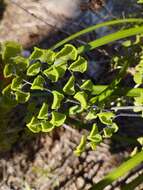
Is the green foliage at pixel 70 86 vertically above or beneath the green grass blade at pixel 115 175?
above

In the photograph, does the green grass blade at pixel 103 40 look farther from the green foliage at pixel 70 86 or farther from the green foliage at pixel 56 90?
the green foliage at pixel 70 86

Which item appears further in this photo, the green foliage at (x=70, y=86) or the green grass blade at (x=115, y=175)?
the green grass blade at (x=115, y=175)

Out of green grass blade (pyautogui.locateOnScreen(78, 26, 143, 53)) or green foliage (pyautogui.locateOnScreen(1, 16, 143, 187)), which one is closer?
green foliage (pyautogui.locateOnScreen(1, 16, 143, 187))

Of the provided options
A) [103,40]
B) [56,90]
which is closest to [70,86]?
[56,90]

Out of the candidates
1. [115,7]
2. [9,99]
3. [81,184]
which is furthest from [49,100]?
[115,7]

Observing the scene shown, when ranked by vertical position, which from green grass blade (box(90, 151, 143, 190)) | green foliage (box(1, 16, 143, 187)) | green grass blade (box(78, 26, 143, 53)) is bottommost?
green grass blade (box(90, 151, 143, 190))

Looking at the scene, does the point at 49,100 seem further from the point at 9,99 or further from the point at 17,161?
the point at 17,161

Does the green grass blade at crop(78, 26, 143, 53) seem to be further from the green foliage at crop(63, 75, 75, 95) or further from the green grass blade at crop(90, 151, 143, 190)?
the green grass blade at crop(90, 151, 143, 190)

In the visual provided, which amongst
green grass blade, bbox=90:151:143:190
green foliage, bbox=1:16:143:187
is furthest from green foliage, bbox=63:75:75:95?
green grass blade, bbox=90:151:143:190

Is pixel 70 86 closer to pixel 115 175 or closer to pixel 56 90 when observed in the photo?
pixel 56 90

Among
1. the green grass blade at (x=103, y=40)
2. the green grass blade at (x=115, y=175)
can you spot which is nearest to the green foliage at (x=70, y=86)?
the green grass blade at (x=103, y=40)

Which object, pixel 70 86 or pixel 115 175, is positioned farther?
pixel 115 175
